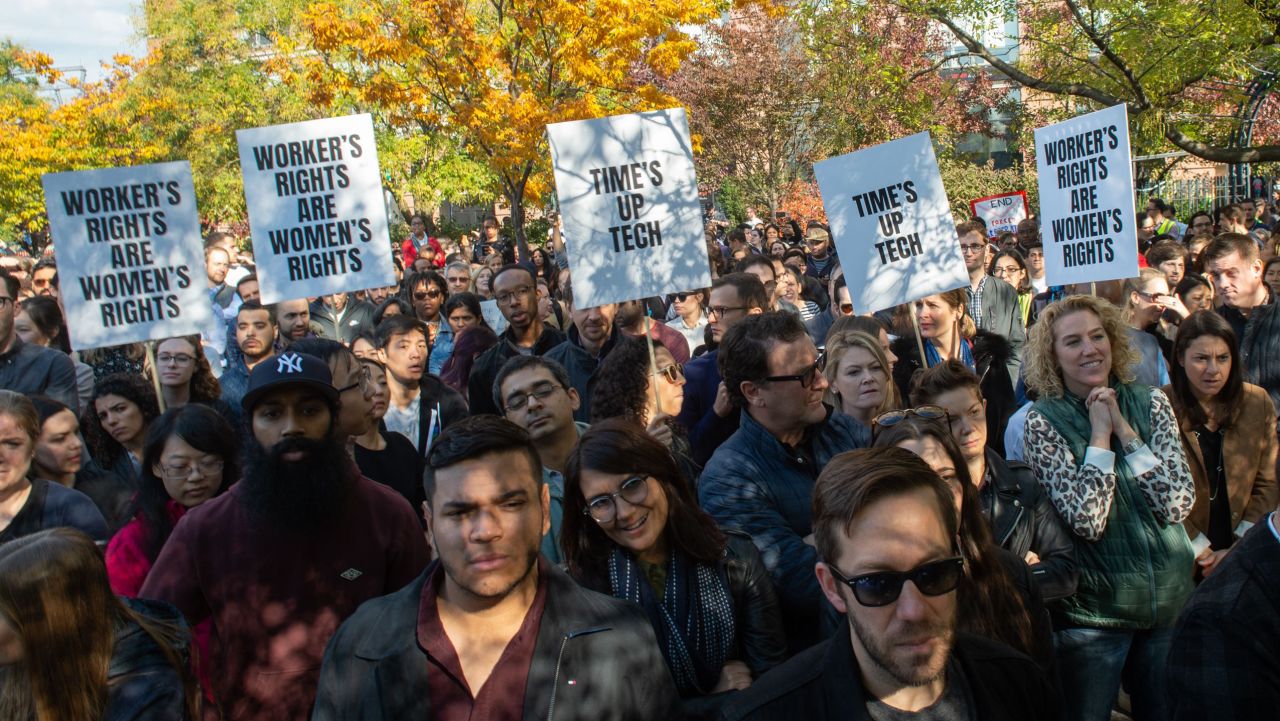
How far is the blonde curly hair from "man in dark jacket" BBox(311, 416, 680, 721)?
2.46 meters

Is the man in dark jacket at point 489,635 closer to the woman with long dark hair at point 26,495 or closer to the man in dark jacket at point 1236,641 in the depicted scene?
the man in dark jacket at point 1236,641

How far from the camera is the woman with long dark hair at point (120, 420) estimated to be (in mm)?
5566

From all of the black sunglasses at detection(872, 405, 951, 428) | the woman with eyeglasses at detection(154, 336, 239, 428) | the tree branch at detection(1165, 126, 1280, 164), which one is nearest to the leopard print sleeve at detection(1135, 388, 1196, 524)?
the black sunglasses at detection(872, 405, 951, 428)

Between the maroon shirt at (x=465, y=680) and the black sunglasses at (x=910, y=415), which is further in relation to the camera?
the black sunglasses at (x=910, y=415)

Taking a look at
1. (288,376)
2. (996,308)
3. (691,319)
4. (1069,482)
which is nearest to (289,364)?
(288,376)

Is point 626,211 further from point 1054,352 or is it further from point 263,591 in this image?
point 263,591

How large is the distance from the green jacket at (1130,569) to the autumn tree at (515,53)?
43.1 feet

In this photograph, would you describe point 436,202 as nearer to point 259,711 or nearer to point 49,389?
point 49,389

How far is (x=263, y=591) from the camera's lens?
323cm

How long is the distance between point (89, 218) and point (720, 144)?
77.2 feet

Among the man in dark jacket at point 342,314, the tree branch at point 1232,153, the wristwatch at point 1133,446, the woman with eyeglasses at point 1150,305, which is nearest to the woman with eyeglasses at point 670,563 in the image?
the wristwatch at point 1133,446

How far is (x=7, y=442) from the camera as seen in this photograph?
4.33 m

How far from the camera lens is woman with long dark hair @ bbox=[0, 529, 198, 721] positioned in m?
2.55

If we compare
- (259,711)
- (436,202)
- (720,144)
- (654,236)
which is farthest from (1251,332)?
(436,202)
